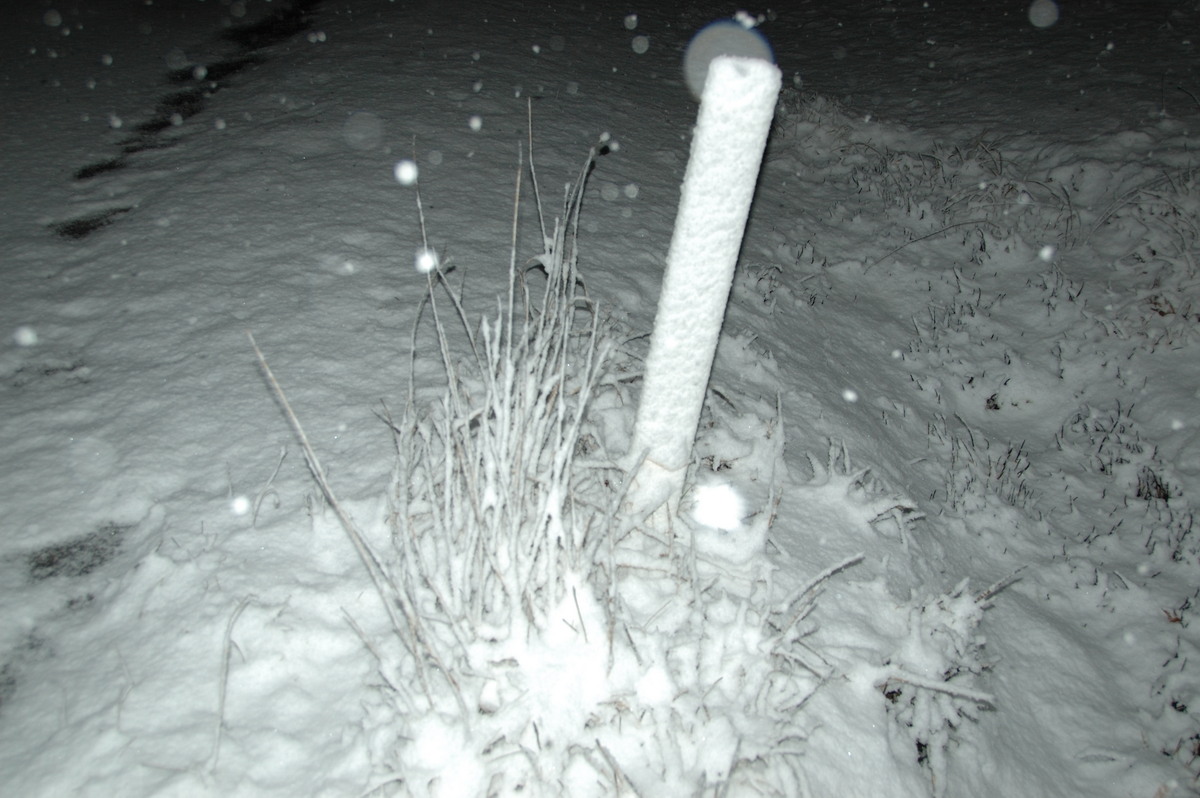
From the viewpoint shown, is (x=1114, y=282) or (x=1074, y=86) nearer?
(x=1114, y=282)

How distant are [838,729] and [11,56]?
1014 cm

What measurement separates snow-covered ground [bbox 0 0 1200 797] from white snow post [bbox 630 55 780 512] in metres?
0.52

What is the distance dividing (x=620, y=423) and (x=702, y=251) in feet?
4.68

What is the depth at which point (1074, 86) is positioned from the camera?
731cm

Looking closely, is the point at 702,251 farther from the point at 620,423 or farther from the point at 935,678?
the point at 935,678

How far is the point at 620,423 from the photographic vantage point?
3.14m

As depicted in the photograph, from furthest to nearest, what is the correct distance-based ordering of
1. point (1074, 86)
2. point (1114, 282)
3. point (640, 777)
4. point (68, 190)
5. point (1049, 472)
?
1. point (1074, 86)
2. point (1114, 282)
3. point (68, 190)
4. point (1049, 472)
5. point (640, 777)

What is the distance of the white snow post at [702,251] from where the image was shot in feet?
5.47

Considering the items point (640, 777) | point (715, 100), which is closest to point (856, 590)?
point (640, 777)

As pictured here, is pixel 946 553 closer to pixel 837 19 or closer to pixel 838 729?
pixel 838 729

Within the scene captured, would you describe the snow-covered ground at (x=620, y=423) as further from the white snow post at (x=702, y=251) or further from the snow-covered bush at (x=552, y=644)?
the white snow post at (x=702, y=251)

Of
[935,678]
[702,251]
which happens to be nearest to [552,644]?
[702,251]

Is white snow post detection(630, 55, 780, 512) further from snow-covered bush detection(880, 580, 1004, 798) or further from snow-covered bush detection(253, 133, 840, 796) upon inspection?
snow-covered bush detection(880, 580, 1004, 798)

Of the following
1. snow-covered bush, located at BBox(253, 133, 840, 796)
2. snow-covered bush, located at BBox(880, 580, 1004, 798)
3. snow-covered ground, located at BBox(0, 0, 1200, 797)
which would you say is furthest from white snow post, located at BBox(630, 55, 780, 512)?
snow-covered bush, located at BBox(880, 580, 1004, 798)
